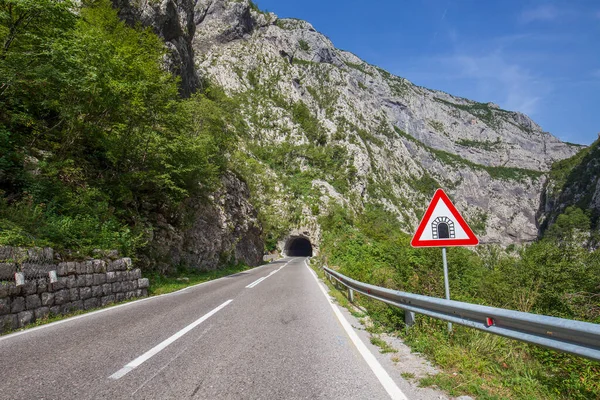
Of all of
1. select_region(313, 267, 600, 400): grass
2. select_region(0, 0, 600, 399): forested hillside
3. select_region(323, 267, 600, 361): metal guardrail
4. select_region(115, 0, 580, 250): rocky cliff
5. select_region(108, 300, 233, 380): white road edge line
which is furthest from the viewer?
select_region(115, 0, 580, 250): rocky cliff

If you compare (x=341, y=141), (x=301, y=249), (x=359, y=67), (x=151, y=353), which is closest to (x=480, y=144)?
(x=359, y=67)

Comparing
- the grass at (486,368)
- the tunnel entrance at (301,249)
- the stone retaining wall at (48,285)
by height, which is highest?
the stone retaining wall at (48,285)

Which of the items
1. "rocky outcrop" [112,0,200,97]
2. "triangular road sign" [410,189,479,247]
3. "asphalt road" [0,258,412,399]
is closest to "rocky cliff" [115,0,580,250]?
"rocky outcrop" [112,0,200,97]

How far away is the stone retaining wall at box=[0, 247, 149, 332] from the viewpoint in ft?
19.0

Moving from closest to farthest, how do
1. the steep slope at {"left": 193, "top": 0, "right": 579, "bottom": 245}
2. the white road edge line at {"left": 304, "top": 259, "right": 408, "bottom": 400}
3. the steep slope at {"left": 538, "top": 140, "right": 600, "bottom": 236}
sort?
the white road edge line at {"left": 304, "top": 259, "right": 408, "bottom": 400} → the steep slope at {"left": 193, "top": 0, "right": 579, "bottom": 245} → the steep slope at {"left": 538, "top": 140, "right": 600, "bottom": 236}

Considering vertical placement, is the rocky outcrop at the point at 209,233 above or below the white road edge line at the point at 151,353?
above

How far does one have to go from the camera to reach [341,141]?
3447 inches

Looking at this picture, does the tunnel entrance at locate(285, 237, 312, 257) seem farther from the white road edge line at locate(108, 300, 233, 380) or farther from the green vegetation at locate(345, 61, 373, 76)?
the green vegetation at locate(345, 61, 373, 76)

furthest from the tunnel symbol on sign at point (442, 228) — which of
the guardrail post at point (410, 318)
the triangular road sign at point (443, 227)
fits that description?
the guardrail post at point (410, 318)

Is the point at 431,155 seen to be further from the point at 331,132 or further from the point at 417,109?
the point at 331,132

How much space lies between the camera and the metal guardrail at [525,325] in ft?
7.08

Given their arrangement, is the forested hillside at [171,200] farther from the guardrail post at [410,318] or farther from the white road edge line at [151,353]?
the white road edge line at [151,353]

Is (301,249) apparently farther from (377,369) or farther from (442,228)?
(377,369)

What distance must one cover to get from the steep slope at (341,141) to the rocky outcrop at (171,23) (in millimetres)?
13340
